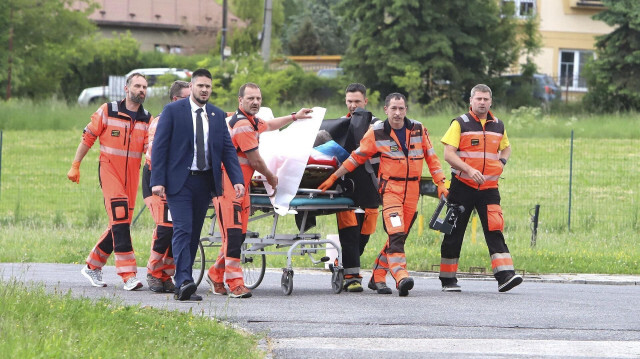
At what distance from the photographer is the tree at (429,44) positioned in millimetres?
41344

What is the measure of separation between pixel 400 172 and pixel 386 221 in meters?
0.50

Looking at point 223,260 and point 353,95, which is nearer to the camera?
point 223,260

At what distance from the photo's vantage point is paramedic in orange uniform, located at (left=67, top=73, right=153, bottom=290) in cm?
1226

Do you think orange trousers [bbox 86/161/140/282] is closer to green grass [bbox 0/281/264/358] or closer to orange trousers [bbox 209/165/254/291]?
orange trousers [bbox 209/165/254/291]

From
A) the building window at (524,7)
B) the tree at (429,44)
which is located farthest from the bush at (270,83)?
the building window at (524,7)

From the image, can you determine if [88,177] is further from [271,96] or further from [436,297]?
[436,297]

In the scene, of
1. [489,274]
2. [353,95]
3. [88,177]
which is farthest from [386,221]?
[88,177]

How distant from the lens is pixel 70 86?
48781 millimetres

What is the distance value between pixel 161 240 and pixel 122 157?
0.93 m

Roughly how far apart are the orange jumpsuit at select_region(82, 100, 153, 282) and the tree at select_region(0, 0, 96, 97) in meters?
26.7

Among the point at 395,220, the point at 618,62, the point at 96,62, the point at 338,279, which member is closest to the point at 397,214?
the point at 395,220

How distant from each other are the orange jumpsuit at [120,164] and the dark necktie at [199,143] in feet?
4.42

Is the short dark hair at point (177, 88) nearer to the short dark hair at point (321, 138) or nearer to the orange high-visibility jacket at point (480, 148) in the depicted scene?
the short dark hair at point (321, 138)

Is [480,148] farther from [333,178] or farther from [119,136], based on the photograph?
[119,136]
